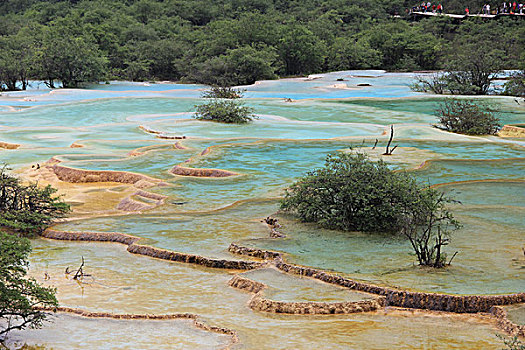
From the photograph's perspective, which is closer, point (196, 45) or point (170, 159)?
point (170, 159)

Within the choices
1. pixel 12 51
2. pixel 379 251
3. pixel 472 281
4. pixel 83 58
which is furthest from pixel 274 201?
pixel 12 51

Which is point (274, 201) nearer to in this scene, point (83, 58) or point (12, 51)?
point (83, 58)

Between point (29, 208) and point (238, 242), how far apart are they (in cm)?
316

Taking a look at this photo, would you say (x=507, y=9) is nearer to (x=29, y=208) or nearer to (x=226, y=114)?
(x=226, y=114)

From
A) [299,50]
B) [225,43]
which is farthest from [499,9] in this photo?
[225,43]

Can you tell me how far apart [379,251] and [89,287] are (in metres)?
2.92

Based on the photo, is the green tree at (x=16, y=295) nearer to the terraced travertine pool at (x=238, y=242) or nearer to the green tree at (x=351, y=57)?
the terraced travertine pool at (x=238, y=242)

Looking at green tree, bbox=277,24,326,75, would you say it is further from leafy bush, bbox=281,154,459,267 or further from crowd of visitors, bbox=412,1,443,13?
leafy bush, bbox=281,154,459,267

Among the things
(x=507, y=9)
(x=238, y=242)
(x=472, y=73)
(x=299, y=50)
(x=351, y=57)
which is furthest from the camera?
(x=507, y=9)

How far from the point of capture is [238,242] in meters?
7.60

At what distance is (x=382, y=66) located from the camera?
132 ft

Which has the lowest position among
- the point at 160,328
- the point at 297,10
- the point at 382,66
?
the point at 160,328

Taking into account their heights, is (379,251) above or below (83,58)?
below

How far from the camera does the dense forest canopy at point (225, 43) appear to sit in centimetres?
3078
